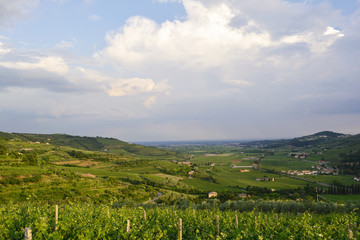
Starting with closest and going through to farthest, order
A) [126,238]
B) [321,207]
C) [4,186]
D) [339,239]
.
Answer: [126,238]
[339,239]
[321,207]
[4,186]

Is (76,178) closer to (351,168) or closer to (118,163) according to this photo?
(118,163)

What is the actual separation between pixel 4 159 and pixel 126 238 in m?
72.3

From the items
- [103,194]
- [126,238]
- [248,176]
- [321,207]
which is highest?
[126,238]

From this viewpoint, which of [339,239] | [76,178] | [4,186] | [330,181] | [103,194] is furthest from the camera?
[330,181]

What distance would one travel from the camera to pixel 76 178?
56719 mm

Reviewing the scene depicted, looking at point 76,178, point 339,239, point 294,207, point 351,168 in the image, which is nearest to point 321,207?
point 294,207

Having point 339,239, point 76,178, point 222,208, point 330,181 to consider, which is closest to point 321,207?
point 222,208

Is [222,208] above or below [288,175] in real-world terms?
above

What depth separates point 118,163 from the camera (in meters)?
106

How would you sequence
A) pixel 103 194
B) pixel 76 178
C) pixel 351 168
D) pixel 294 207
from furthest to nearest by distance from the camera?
pixel 351 168 → pixel 76 178 → pixel 103 194 → pixel 294 207

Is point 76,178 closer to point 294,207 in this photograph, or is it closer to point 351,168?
point 294,207

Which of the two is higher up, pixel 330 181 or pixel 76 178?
pixel 76 178

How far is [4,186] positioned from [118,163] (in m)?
65.2

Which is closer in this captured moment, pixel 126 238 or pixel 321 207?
pixel 126 238
